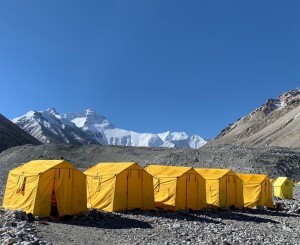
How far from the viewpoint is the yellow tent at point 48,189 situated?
21.0 meters

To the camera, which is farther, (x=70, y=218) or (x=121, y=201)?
(x=121, y=201)

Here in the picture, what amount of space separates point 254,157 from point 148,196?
6309cm

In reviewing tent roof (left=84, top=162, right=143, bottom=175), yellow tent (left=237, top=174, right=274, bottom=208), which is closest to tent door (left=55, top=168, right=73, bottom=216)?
tent roof (left=84, top=162, right=143, bottom=175)

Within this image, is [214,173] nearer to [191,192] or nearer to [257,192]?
[257,192]

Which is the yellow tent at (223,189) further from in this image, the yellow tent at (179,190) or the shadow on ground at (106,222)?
the shadow on ground at (106,222)

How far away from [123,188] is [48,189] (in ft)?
17.6

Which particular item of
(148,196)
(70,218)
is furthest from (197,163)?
(70,218)

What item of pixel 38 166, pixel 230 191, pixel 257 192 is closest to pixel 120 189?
pixel 38 166

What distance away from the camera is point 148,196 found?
26.2 meters

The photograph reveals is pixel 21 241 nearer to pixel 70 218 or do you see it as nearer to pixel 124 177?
pixel 70 218

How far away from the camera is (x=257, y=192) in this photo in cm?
3406

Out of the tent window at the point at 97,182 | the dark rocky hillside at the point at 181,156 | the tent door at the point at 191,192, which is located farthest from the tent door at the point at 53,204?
the dark rocky hillside at the point at 181,156

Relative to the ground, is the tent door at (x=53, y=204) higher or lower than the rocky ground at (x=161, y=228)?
higher

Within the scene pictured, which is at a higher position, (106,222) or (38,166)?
(38,166)
